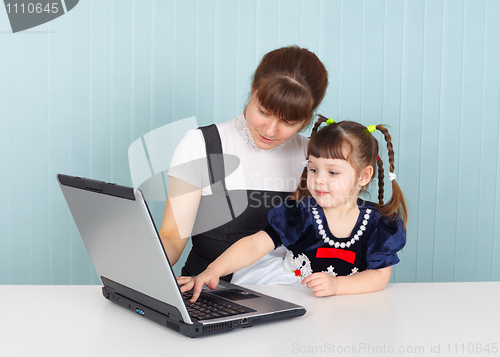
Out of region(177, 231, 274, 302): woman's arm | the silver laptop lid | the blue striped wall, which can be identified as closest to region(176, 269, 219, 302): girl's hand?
region(177, 231, 274, 302): woman's arm

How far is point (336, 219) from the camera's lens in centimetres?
134

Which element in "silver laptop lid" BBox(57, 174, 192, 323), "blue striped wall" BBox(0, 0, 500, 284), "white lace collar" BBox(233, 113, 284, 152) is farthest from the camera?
"blue striped wall" BBox(0, 0, 500, 284)

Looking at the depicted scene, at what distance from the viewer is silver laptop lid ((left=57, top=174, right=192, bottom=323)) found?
0.77m

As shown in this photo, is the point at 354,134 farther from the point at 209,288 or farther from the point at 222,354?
the point at 222,354

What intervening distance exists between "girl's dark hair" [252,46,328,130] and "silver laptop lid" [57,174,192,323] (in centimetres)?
58

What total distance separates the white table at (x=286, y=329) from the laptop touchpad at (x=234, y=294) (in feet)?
0.30

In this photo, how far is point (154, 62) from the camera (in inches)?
89.3

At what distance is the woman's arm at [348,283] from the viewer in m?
1.06

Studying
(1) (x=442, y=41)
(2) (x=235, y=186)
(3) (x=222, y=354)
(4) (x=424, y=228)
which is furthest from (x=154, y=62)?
(3) (x=222, y=354)

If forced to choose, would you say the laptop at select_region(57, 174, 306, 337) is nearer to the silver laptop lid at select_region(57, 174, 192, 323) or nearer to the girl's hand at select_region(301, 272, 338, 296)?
the silver laptop lid at select_region(57, 174, 192, 323)

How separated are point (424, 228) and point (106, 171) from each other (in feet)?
5.29

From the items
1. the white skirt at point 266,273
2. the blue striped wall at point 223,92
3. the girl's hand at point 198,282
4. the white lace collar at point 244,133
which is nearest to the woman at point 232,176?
the white lace collar at point 244,133

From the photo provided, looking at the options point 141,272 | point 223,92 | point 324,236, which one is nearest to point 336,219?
point 324,236

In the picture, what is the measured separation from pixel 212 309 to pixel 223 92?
1562mm
